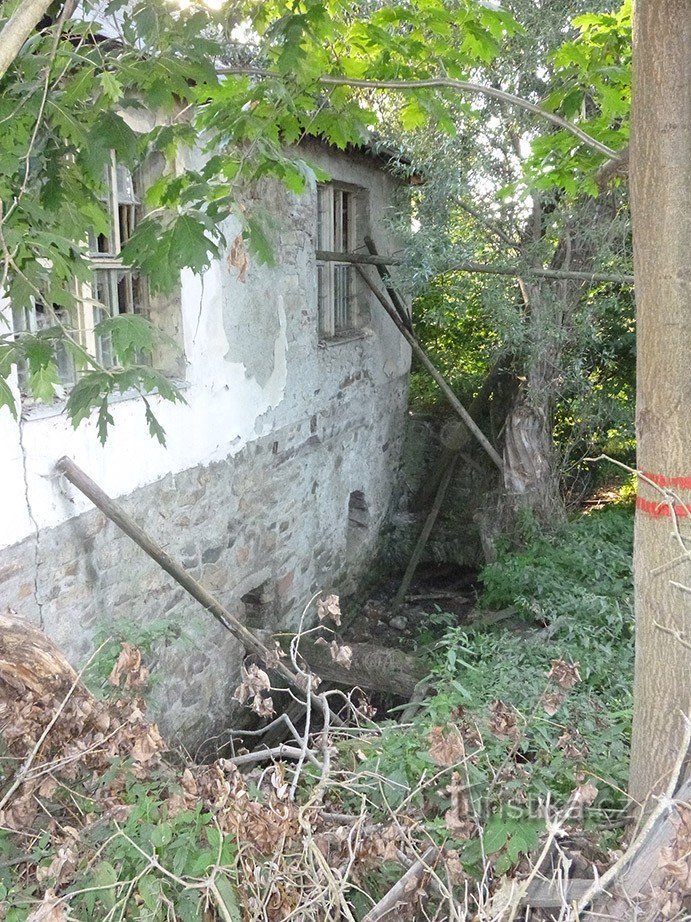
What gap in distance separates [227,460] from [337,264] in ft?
9.30

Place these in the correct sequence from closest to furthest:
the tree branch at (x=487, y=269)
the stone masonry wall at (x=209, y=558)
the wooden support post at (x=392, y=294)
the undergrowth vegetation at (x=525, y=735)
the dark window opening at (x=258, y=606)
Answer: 1. the undergrowth vegetation at (x=525, y=735)
2. the stone masonry wall at (x=209, y=558)
3. the tree branch at (x=487, y=269)
4. the dark window opening at (x=258, y=606)
5. the wooden support post at (x=392, y=294)

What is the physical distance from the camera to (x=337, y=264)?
7.49 meters

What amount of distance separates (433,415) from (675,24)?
7.29m

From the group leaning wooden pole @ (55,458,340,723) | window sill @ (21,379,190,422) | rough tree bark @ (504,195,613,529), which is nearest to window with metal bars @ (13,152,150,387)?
window sill @ (21,379,190,422)

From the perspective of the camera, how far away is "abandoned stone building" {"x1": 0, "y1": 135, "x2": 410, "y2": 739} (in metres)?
3.88

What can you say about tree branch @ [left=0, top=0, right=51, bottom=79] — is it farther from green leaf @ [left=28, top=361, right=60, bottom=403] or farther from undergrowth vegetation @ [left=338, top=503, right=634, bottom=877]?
undergrowth vegetation @ [left=338, top=503, right=634, bottom=877]

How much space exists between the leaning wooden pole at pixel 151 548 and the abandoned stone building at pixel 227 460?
0.30ft

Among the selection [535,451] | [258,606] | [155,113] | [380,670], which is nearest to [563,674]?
[155,113]

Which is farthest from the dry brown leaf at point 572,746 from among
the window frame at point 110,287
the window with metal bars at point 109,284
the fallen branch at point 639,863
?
the window with metal bars at point 109,284

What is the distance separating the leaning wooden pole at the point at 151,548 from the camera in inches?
151

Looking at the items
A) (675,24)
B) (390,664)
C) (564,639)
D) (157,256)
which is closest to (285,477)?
(390,664)

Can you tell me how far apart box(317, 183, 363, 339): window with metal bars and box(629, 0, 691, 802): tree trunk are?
4864 millimetres

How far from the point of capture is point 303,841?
229cm

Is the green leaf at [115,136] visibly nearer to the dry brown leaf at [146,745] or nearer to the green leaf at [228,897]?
the dry brown leaf at [146,745]
